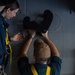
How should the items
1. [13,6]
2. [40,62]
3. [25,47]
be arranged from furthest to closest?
[25,47]
[40,62]
[13,6]

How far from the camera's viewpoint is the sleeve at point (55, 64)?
156 cm

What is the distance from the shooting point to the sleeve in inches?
61.5

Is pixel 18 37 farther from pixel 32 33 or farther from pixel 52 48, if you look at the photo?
pixel 52 48

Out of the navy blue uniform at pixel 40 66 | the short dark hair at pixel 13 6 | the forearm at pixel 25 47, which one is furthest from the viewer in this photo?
the forearm at pixel 25 47

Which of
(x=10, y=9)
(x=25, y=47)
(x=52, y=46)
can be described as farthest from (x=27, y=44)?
(x=10, y=9)

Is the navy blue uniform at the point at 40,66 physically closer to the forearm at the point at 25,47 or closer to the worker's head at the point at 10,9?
the forearm at the point at 25,47

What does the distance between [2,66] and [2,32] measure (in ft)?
0.79

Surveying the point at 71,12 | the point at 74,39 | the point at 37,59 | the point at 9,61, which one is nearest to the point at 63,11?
the point at 71,12

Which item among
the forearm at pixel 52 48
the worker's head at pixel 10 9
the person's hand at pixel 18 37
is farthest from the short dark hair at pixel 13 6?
the forearm at pixel 52 48

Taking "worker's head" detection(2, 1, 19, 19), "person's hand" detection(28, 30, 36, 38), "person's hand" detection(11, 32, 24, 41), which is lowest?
"person's hand" detection(11, 32, 24, 41)

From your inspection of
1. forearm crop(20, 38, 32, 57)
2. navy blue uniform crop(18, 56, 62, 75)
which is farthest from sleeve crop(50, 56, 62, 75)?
forearm crop(20, 38, 32, 57)

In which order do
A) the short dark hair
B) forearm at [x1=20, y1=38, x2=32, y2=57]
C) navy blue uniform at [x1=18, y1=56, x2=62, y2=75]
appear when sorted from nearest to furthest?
the short dark hair, navy blue uniform at [x1=18, y1=56, x2=62, y2=75], forearm at [x1=20, y1=38, x2=32, y2=57]

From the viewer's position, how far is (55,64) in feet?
5.24

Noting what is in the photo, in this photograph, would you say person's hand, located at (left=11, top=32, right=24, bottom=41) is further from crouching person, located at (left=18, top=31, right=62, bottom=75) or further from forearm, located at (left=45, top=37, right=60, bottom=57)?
forearm, located at (left=45, top=37, right=60, bottom=57)
